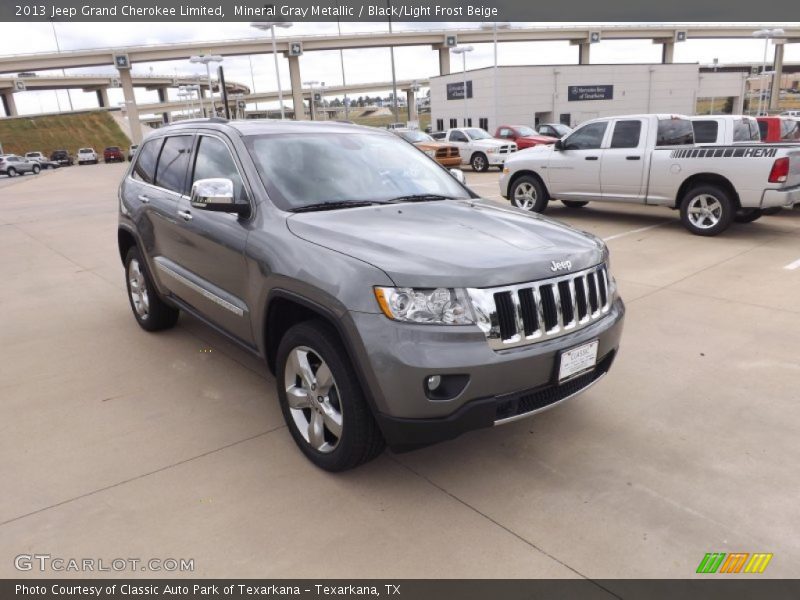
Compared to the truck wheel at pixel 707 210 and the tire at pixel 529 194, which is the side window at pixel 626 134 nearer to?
the truck wheel at pixel 707 210

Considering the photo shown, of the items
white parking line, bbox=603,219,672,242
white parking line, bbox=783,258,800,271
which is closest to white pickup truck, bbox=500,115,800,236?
white parking line, bbox=603,219,672,242

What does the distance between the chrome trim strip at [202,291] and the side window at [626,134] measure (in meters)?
7.89

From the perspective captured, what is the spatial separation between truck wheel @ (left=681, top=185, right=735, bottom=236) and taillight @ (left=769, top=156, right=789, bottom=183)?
0.65 meters

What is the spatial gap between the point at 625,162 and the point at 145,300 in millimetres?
7692

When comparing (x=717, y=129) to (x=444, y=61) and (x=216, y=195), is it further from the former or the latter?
(x=444, y=61)

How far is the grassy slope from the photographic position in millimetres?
81144

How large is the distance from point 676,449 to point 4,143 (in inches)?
3806

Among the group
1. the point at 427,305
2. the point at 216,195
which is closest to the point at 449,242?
the point at 427,305

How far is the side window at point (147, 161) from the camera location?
5048mm

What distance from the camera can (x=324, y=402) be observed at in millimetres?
3074

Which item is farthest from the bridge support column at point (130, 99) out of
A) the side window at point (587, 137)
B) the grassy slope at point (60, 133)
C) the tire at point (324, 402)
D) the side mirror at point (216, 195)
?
the tire at point (324, 402)

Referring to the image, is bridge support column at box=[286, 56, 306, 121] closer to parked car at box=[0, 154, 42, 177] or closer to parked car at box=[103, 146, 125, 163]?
parked car at box=[103, 146, 125, 163]

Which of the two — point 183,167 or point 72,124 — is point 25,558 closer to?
point 183,167

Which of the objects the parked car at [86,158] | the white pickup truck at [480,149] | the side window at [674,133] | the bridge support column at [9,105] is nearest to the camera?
the side window at [674,133]
